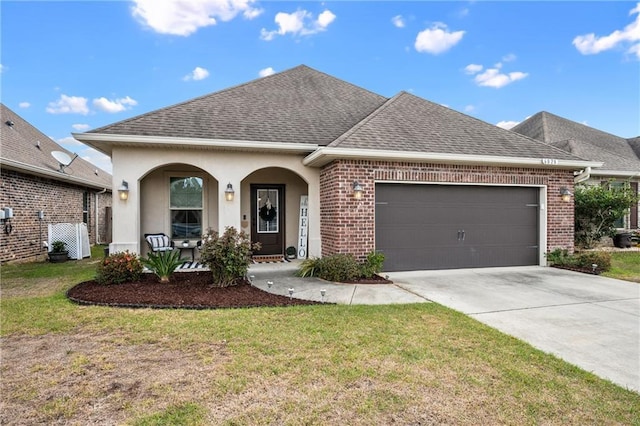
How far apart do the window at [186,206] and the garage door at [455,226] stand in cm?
536

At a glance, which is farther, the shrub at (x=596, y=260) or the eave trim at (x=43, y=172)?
the eave trim at (x=43, y=172)

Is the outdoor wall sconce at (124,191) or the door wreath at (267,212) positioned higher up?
the outdoor wall sconce at (124,191)

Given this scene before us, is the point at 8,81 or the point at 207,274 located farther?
the point at 8,81

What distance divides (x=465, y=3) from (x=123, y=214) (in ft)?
36.6

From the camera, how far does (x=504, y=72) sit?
16531 mm

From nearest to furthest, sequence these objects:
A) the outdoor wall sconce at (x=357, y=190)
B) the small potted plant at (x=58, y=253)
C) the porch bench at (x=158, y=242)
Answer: the outdoor wall sconce at (x=357, y=190), the porch bench at (x=158, y=242), the small potted plant at (x=58, y=253)

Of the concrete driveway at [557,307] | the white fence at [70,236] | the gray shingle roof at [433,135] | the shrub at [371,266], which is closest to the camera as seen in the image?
the concrete driveway at [557,307]

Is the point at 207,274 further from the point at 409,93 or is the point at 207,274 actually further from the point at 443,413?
the point at 409,93

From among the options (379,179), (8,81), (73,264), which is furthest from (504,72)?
(8,81)

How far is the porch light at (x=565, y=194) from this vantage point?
9.26 m

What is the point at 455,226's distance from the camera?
880 cm

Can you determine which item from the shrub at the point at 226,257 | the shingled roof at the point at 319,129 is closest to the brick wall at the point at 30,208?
the shingled roof at the point at 319,129

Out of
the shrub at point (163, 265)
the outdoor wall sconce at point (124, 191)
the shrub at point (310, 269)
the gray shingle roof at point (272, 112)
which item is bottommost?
the shrub at point (310, 269)

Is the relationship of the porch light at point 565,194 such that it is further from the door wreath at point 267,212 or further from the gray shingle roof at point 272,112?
the door wreath at point 267,212
